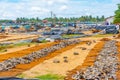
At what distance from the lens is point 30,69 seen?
3034 centimetres

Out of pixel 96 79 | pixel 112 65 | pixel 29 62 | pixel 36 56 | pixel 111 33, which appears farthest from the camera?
pixel 111 33

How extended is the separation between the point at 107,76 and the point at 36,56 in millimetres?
17640

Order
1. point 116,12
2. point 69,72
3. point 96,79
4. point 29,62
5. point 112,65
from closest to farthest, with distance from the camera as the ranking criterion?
point 96,79 < point 69,72 < point 112,65 < point 29,62 < point 116,12

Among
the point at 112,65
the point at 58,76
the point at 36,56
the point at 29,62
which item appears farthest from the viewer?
the point at 36,56

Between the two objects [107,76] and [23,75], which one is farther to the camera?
[23,75]

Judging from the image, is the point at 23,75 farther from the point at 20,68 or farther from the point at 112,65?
the point at 112,65

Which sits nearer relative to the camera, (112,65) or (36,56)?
(112,65)

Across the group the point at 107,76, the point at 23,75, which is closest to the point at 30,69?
the point at 23,75

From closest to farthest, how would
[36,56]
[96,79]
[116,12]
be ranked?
[96,79]
[36,56]
[116,12]

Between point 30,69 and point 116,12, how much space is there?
95702 mm

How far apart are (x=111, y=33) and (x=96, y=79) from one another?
8466 centimetres

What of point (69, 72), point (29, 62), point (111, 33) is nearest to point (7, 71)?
point (69, 72)

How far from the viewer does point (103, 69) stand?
27.2m

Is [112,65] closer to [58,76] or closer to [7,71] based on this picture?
[58,76]
